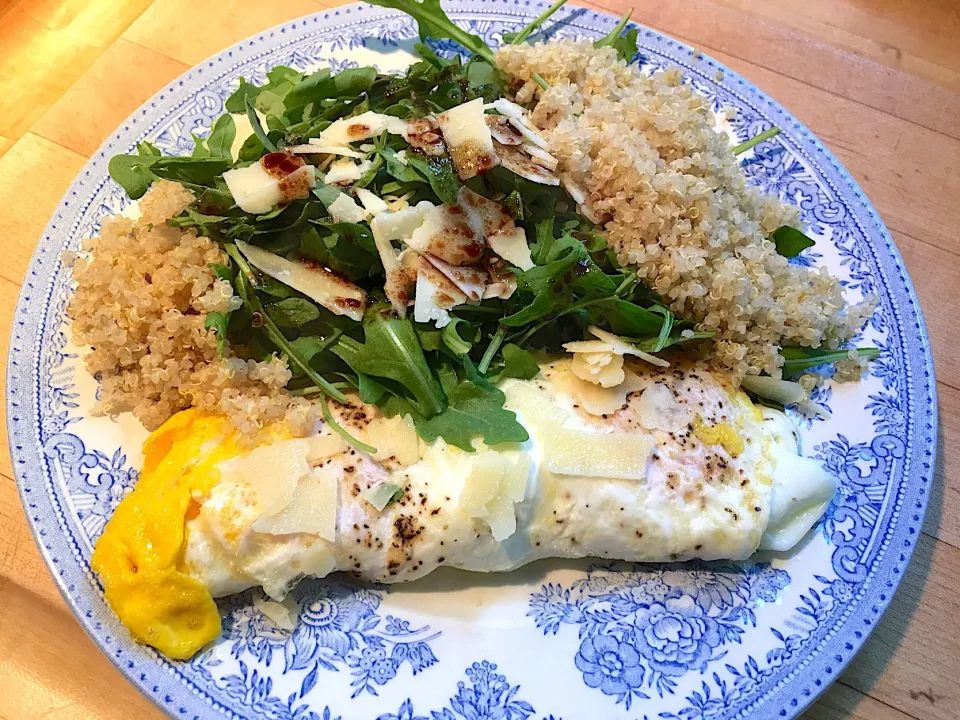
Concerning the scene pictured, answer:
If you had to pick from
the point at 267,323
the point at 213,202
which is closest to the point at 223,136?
the point at 213,202

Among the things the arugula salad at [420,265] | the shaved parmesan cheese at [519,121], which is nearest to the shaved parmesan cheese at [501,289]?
the arugula salad at [420,265]

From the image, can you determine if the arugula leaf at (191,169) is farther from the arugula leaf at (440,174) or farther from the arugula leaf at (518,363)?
the arugula leaf at (518,363)

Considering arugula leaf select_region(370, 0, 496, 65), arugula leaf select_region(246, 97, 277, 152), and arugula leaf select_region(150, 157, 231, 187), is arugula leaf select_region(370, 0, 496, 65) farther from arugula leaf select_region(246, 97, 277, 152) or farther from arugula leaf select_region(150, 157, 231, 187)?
arugula leaf select_region(150, 157, 231, 187)

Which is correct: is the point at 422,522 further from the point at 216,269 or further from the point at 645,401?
the point at 216,269

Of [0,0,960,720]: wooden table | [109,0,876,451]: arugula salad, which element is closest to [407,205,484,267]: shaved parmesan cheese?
[109,0,876,451]: arugula salad

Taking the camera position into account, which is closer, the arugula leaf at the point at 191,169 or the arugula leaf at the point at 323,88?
the arugula leaf at the point at 191,169

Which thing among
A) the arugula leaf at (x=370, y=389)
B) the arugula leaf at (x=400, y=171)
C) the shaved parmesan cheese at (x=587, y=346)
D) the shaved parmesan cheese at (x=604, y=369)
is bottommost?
the arugula leaf at (x=370, y=389)
